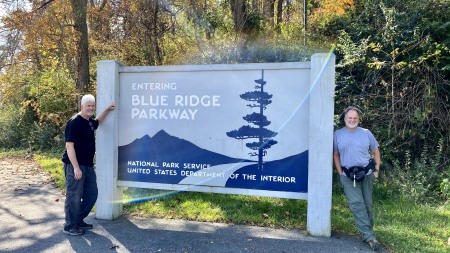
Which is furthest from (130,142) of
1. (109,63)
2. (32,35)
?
(32,35)

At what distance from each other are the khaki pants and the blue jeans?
10.7 ft

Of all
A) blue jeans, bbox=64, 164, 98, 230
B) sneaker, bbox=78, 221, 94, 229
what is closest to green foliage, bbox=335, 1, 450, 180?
blue jeans, bbox=64, 164, 98, 230

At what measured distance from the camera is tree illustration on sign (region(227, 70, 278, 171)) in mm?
4773

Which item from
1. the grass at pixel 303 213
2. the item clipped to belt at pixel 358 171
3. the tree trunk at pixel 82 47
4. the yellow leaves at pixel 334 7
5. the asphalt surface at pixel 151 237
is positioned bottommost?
the asphalt surface at pixel 151 237

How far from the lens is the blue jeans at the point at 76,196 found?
4582mm

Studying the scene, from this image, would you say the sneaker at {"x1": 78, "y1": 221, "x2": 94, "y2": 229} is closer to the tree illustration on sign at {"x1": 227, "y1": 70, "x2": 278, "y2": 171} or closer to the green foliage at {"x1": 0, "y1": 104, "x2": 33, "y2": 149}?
the tree illustration on sign at {"x1": 227, "y1": 70, "x2": 278, "y2": 171}

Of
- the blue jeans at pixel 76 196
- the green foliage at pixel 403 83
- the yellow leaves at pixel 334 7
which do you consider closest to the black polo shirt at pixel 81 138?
the blue jeans at pixel 76 196

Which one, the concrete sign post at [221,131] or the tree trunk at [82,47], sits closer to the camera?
the concrete sign post at [221,131]

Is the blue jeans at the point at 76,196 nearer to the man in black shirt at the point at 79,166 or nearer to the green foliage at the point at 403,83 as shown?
the man in black shirt at the point at 79,166

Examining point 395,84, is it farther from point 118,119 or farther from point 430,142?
point 118,119

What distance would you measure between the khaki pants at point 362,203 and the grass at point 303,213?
32 centimetres

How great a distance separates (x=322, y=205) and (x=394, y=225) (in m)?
1.23

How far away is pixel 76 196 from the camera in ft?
15.1

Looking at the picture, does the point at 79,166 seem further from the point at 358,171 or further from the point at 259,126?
the point at 358,171
